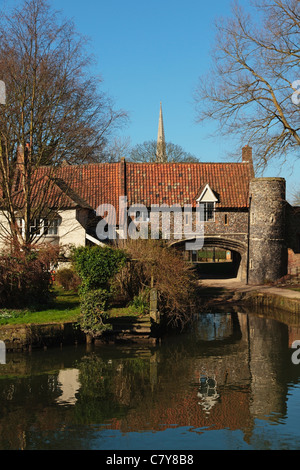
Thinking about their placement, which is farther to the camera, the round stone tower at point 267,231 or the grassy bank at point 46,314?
the round stone tower at point 267,231

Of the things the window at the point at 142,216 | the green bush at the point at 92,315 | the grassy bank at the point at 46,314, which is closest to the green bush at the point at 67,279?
the grassy bank at the point at 46,314

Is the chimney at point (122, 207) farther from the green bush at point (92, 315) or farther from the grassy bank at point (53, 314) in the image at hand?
the green bush at point (92, 315)

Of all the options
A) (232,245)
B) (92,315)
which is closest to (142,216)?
(232,245)

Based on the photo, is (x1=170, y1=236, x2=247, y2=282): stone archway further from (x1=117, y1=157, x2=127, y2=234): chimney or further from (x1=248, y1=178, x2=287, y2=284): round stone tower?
(x1=117, y1=157, x2=127, y2=234): chimney

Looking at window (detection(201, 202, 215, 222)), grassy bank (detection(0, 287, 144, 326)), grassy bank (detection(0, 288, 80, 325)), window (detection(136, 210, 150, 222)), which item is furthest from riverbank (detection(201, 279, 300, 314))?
grassy bank (detection(0, 288, 80, 325))

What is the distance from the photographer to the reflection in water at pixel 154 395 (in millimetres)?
10156

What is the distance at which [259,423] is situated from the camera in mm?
10953

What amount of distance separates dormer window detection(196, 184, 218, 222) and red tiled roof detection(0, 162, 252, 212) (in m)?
0.45

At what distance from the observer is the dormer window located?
36781mm

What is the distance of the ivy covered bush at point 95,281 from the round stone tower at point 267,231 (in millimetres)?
18335

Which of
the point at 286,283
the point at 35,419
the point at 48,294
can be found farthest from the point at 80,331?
the point at 286,283

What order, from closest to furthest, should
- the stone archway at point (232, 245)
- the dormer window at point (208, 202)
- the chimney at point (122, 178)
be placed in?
the dormer window at point (208, 202), the stone archway at point (232, 245), the chimney at point (122, 178)
